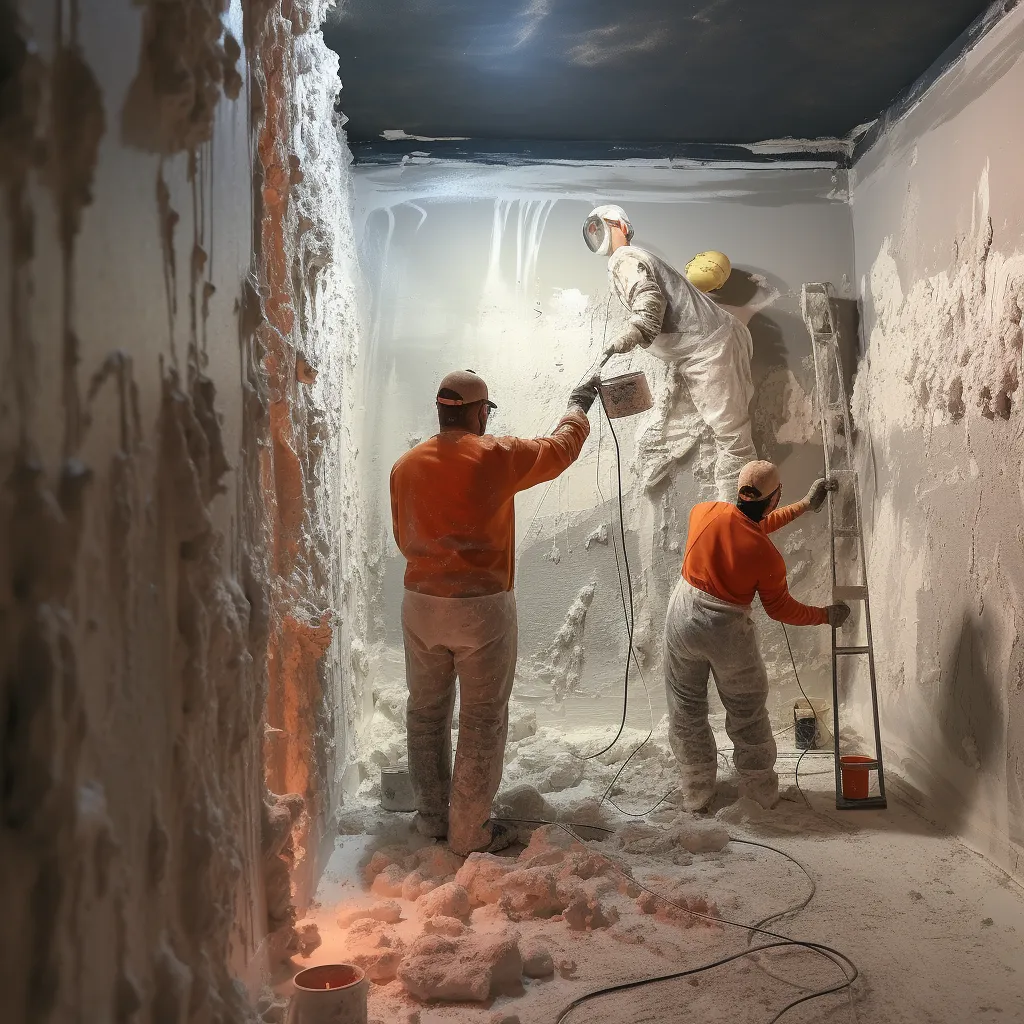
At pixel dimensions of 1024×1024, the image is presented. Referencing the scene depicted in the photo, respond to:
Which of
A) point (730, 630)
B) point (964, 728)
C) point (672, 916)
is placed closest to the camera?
point (672, 916)

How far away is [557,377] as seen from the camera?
3898mm

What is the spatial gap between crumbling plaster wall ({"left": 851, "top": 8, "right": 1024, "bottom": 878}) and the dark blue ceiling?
0.26m

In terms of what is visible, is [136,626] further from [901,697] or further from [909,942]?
[901,697]

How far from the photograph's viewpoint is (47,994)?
83cm

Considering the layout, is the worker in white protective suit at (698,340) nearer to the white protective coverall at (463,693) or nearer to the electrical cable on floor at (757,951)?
the white protective coverall at (463,693)

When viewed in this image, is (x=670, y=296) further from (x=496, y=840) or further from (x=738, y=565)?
(x=496, y=840)

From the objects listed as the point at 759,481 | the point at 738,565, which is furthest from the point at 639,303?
the point at 738,565

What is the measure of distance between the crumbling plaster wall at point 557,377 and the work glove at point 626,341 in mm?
367

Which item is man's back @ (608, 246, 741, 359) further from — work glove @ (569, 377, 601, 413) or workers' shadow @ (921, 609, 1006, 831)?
workers' shadow @ (921, 609, 1006, 831)

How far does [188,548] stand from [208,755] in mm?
319

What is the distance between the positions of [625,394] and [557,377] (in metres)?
0.85

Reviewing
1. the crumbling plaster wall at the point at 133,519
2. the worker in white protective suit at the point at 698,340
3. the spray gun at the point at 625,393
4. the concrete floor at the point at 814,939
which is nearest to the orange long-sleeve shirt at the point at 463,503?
the spray gun at the point at 625,393

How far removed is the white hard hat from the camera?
12.2 feet

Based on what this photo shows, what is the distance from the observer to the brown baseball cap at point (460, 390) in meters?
2.69
